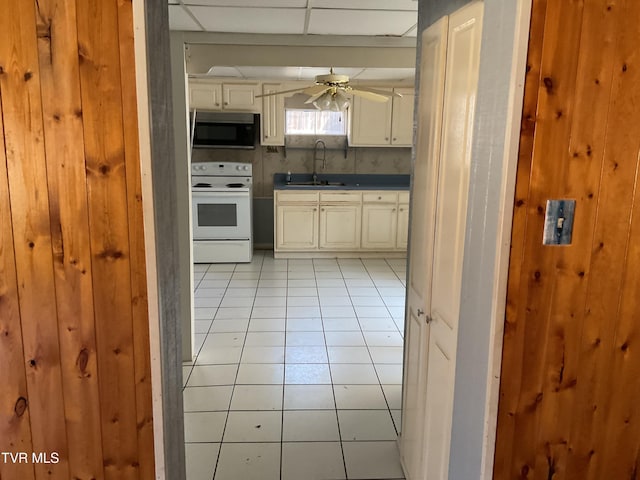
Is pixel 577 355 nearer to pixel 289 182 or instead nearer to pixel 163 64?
Result: pixel 163 64

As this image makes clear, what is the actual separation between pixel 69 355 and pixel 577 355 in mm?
1455

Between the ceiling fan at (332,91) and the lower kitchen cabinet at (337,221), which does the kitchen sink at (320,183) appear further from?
the ceiling fan at (332,91)

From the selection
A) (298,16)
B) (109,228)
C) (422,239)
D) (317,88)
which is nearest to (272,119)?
(317,88)

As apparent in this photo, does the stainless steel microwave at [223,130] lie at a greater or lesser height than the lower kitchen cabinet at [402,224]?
greater

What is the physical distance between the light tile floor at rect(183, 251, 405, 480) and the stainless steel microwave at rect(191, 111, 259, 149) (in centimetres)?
184

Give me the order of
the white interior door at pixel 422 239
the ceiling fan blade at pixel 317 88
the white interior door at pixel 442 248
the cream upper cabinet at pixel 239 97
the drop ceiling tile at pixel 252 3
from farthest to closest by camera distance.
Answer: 1. the cream upper cabinet at pixel 239 97
2. the ceiling fan blade at pixel 317 88
3. the drop ceiling tile at pixel 252 3
4. the white interior door at pixel 422 239
5. the white interior door at pixel 442 248

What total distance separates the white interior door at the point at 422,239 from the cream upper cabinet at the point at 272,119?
4.37 m

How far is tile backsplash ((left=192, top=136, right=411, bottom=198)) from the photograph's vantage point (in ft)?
21.4

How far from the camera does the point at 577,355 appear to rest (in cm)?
140

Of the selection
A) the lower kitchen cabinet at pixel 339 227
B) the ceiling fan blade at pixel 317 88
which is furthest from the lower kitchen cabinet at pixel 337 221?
the ceiling fan blade at pixel 317 88

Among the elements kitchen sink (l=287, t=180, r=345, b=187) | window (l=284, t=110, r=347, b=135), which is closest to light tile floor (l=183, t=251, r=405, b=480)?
kitchen sink (l=287, t=180, r=345, b=187)

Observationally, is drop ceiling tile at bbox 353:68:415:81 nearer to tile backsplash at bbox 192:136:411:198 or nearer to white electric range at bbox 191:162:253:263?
tile backsplash at bbox 192:136:411:198

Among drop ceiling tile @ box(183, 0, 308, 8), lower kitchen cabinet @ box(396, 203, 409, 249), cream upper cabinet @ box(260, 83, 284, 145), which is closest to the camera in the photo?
drop ceiling tile @ box(183, 0, 308, 8)

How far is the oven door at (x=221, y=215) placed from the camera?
584cm
